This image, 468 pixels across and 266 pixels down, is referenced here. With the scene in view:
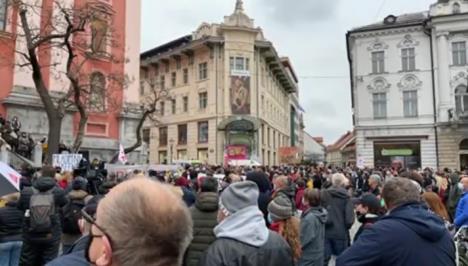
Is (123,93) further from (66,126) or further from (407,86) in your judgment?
(407,86)

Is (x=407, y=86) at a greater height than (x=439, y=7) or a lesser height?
lesser

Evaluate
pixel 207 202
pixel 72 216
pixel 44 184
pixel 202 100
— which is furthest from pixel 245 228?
pixel 202 100

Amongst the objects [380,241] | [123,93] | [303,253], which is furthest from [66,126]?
[380,241]

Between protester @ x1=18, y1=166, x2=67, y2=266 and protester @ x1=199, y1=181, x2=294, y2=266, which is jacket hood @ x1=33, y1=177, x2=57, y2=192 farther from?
protester @ x1=199, y1=181, x2=294, y2=266

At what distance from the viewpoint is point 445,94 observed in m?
39.6

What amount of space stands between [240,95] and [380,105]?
564 inches

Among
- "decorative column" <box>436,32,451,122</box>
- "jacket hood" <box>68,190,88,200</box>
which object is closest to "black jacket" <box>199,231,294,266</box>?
"jacket hood" <box>68,190,88,200</box>

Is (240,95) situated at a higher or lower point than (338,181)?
higher

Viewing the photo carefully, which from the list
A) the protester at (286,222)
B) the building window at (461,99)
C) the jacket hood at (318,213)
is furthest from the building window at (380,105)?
the protester at (286,222)

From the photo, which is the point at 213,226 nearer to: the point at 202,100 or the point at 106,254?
the point at 106,254

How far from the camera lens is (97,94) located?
990 inches

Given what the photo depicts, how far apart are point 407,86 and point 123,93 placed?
2624 centimetres

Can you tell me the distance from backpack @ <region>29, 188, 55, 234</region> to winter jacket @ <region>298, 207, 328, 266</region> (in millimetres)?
3816

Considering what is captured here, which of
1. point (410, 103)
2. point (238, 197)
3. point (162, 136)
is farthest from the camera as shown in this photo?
point (162, 136)
